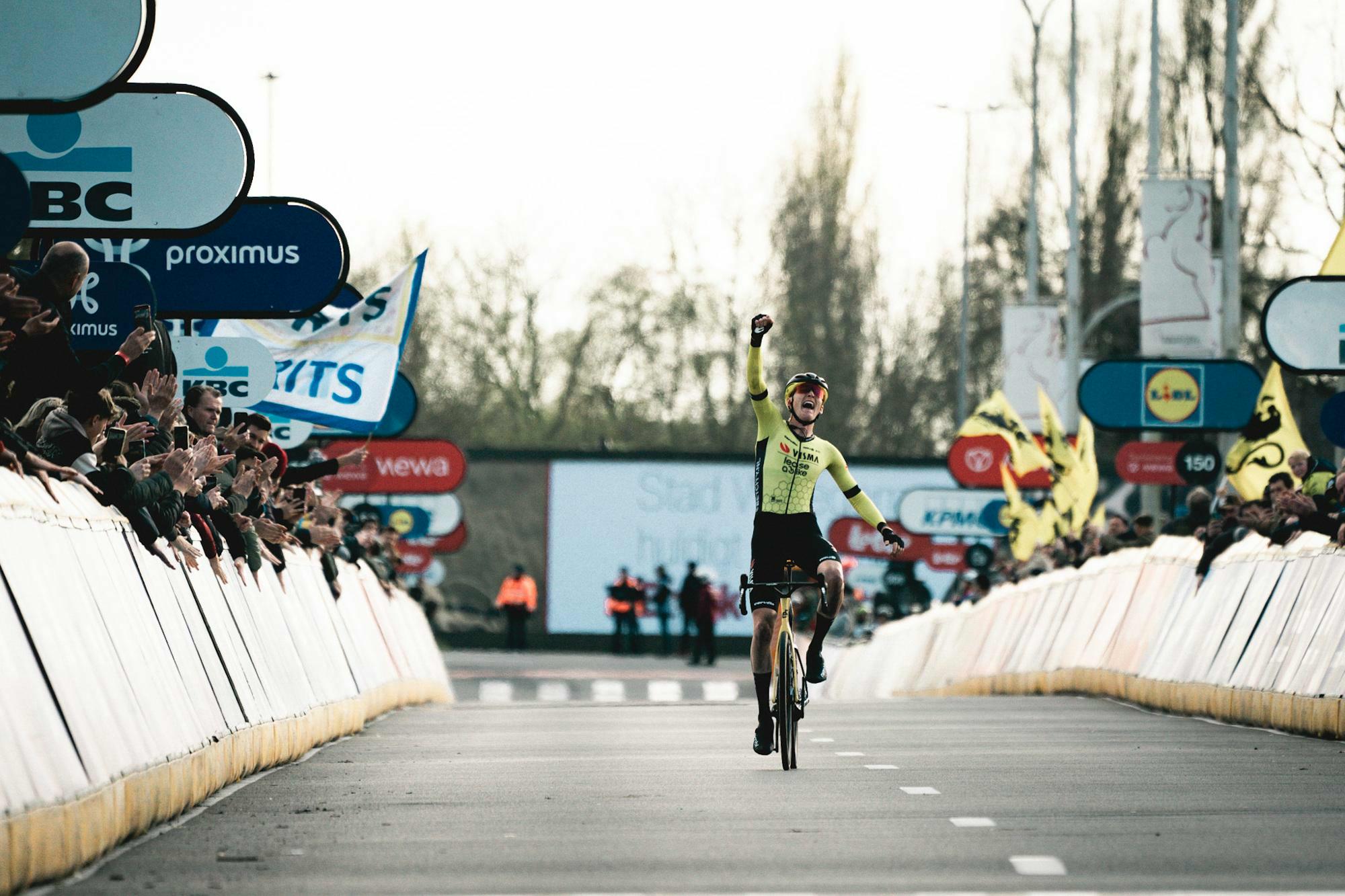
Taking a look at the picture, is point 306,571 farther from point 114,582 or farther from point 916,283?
point 916,283

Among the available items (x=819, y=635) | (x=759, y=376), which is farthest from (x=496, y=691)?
(x=759, y=376)

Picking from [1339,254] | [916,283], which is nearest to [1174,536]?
[1339,254]

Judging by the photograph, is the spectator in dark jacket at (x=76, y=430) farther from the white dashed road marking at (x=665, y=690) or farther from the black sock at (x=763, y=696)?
the white dashed road marking at (x=665, y=690)

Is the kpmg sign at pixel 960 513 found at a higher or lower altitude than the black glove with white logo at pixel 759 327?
lower

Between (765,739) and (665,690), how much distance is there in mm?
32249

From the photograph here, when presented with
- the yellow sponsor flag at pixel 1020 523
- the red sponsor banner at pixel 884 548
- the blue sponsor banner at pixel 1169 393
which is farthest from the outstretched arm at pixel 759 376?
the red sponsor banner at pixel 884 548

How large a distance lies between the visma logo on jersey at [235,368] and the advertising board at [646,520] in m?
44.5

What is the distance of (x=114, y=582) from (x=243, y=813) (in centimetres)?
116

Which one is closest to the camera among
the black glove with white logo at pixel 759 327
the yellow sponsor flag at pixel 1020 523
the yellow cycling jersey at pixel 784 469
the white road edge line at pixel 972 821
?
the white road edge line at pixel 972 821

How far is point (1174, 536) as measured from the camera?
72.4 ft

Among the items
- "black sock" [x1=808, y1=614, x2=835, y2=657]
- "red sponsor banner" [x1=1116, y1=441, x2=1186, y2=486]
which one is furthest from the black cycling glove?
"red sponsor banner" [x1=1116, y1=441, x2=1186, y2=486]

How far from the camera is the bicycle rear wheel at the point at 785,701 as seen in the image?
13305 mm

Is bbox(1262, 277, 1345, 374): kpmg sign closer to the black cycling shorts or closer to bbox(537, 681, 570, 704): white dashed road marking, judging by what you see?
the black cycling shorts

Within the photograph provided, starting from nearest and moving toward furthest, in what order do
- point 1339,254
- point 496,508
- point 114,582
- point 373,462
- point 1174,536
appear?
point 114,582
point 1339,254
point 1174,536
point 373,462
point 496,508
